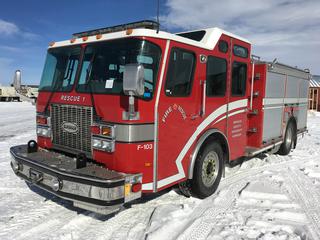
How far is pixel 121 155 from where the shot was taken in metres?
3.63

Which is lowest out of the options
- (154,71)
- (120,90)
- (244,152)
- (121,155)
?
(244,152)

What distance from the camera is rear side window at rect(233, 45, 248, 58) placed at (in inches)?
216

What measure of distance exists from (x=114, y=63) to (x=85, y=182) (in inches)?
61.3

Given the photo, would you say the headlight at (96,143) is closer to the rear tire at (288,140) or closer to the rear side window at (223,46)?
the rear side window at (223,46)

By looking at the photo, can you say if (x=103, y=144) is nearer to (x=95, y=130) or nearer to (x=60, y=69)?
(x=95, y=130)

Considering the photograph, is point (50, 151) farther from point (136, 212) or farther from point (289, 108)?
point (289, 108)

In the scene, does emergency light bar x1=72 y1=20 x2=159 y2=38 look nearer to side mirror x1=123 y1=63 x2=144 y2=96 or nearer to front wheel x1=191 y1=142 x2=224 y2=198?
side mirror x1=123 y1=63 x2=144 y2=96

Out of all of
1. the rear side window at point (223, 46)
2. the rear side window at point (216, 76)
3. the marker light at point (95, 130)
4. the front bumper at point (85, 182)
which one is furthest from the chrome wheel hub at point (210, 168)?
the marker light at point (95, 130)

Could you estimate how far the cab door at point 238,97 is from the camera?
5.46 m

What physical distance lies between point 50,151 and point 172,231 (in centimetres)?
229

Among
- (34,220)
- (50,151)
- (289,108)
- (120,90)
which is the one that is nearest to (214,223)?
(120,90)

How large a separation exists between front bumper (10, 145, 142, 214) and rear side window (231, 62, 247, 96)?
2.80m

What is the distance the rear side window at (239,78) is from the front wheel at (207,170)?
118 cm

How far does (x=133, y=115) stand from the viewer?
139 inches
